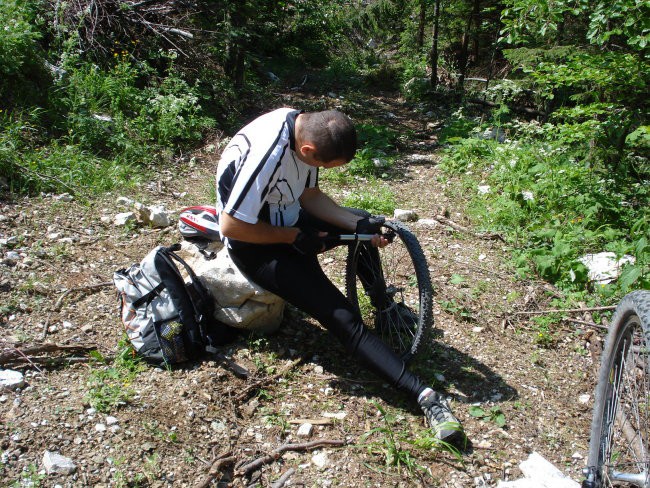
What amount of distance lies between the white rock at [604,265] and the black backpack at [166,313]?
2711mm

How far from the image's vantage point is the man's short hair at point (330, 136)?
2.72 metres

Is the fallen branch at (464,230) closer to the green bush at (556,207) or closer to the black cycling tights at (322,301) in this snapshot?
the green bush at (556,207)

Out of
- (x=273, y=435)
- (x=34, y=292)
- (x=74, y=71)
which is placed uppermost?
(x=74, y=71)

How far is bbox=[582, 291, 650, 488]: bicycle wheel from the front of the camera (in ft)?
7.58

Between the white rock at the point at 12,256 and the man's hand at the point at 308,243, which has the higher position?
the man's hand at the point at 308,243

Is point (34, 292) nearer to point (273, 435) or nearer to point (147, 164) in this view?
point (273, 435)

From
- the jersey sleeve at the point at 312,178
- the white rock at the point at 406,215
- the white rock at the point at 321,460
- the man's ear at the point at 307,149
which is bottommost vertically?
the white rock at the point at 321,460

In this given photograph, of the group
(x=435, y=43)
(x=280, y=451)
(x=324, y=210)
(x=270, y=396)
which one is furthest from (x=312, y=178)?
(x=435, y=43)

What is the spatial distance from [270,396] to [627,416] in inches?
69.1

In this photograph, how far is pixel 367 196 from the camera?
561 centimetres

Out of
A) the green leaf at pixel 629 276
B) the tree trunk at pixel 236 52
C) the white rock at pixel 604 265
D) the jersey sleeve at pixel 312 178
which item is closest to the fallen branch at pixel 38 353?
the jersey sleeve at pixel 312 178

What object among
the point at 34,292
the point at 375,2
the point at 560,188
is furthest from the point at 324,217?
the point at 375,2

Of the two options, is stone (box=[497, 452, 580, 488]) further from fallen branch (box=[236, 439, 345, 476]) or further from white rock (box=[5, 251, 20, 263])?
white rock (box=[5, 251, 20, 263])

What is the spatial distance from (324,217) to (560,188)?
9.75ft
